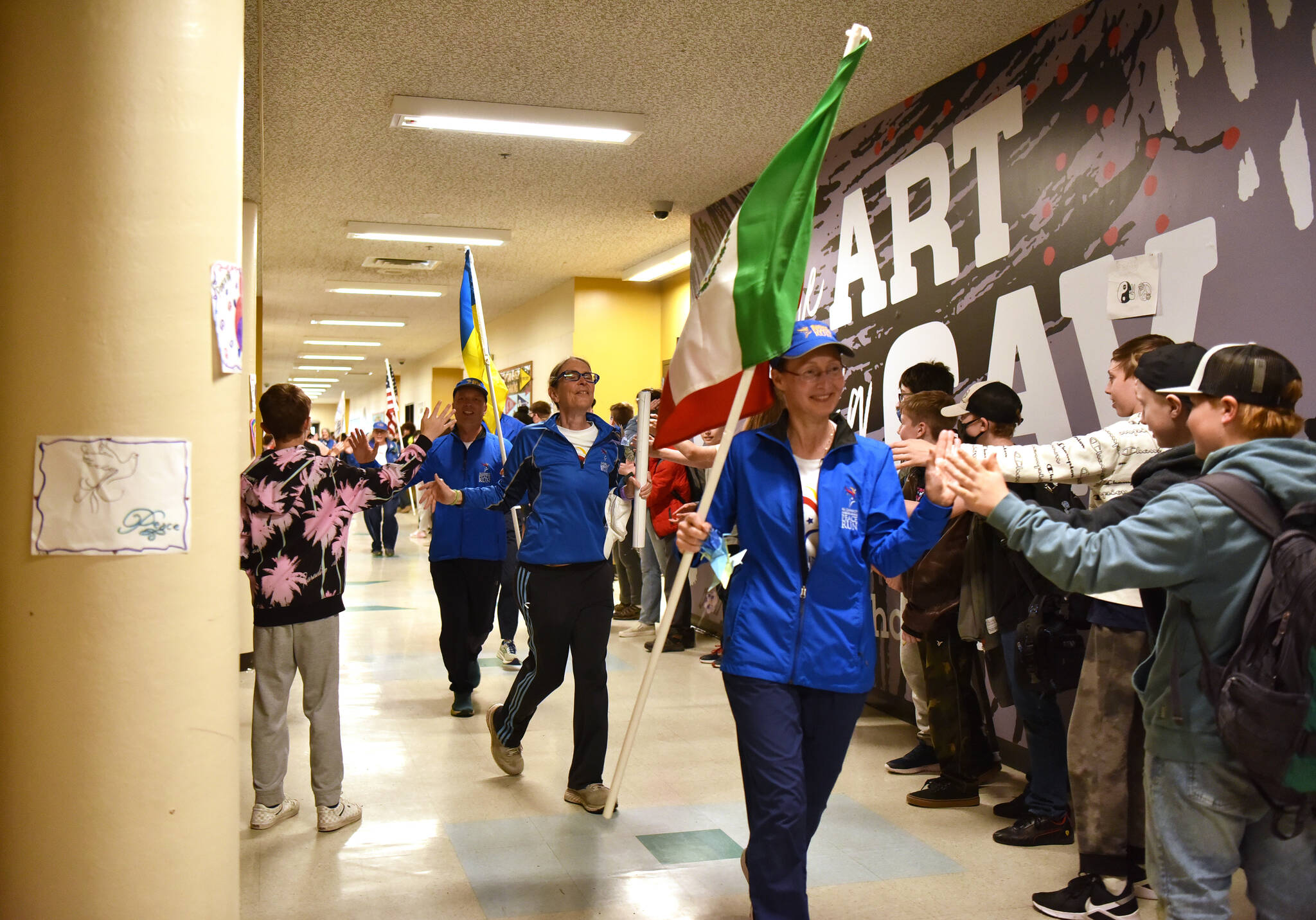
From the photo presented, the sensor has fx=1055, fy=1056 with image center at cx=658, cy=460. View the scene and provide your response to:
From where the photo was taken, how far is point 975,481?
2320mm

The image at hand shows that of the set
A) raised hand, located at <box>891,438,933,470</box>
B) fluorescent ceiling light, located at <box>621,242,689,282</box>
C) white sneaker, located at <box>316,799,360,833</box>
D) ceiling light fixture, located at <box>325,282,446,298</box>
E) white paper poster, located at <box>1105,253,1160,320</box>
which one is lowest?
white sneaker, located at <box>316,799,360,833</box>

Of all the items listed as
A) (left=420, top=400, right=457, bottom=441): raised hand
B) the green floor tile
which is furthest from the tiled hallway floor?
(left=420, top=400, right=457, bottom=441): raised hand

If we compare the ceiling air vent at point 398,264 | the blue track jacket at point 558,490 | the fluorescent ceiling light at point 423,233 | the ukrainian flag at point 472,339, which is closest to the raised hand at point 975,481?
the blue track jacket at point 558,490

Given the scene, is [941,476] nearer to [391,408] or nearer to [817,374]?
[817,374]

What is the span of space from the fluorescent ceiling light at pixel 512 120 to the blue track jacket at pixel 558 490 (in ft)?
8.98

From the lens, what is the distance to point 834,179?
725 cm

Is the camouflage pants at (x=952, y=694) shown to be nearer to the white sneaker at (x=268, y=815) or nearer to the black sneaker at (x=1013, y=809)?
the black sneaker at (x=1013, y=809)

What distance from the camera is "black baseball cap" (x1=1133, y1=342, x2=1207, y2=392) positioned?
8.50 feet

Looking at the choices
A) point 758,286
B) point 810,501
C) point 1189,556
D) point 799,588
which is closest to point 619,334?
point 758,286

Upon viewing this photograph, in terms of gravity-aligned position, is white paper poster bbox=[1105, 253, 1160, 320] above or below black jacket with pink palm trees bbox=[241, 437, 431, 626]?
above

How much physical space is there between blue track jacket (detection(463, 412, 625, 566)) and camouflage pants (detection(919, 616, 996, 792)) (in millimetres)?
1573

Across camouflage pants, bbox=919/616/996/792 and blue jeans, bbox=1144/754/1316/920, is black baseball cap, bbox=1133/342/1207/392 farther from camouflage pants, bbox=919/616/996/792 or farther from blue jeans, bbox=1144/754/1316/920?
camouflage pants, bbox=919/616/996/792

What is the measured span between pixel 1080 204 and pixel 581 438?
8.33ft

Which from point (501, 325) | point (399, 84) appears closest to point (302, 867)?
point (399, 84)
